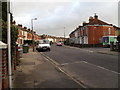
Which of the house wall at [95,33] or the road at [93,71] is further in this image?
the house wall at [95,33]

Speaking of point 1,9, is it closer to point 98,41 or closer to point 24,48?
point 24,48

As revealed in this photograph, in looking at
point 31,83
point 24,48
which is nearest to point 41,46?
point 24,48

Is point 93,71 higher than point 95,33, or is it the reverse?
point 95,33

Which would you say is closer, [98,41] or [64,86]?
[64,86]

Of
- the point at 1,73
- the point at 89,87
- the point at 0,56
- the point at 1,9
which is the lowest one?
the point at 89,87

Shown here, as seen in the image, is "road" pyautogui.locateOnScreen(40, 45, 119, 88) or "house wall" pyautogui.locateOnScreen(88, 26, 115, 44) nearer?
"road" pyautogui.locateOnScreen(40, 45, 119, 88)

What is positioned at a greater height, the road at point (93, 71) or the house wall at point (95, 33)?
the house wall at point (95, 33)

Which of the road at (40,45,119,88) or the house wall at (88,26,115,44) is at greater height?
the house wall at (88,26,115,44)

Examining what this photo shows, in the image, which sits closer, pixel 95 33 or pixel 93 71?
pixel 93 71

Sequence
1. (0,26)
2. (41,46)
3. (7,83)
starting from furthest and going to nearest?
1. (41,46)
2. (0,26)
3. (7,83)

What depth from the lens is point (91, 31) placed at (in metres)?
43.7

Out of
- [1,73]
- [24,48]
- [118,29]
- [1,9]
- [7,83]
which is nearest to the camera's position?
[1,73]

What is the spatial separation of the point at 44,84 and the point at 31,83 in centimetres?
57

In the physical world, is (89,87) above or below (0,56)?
below
